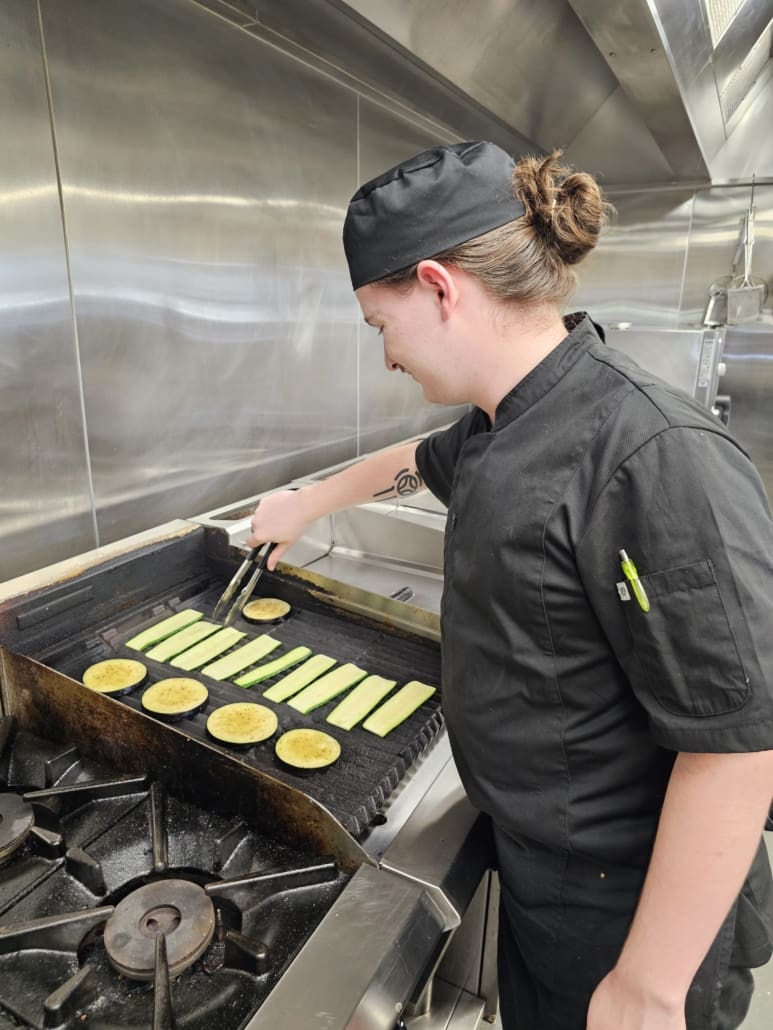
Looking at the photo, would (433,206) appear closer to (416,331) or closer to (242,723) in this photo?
(416,331)

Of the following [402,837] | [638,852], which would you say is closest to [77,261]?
[402,837]

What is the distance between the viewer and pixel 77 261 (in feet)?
3.77

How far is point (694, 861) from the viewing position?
22.7 inches

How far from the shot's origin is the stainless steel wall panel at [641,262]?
121 inches

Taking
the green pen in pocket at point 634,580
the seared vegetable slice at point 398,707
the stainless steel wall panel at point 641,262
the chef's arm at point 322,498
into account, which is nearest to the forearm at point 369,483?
the chef's arm at point 322,498

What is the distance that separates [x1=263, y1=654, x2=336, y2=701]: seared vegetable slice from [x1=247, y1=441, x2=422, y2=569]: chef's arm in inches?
8.7

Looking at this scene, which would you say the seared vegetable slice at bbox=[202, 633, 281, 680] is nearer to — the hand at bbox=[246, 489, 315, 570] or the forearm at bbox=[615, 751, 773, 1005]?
the hand at bbox=[246, 489, 315, 570]

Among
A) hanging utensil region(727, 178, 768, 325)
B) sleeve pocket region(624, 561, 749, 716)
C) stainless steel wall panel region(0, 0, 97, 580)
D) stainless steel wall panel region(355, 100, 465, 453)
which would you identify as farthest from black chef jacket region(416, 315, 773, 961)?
hanging utensil region(727, 178, 768, 325)

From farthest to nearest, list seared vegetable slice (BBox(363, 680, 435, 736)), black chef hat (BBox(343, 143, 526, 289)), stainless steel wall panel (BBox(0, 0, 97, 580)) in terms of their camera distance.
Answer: stainless steel wall panel (BBox(0, 0, 97, 580)), seared vegetable slice (BBox(363, 680, 435, 736)), black chef hat (BBox(343, 143, 526, 289))

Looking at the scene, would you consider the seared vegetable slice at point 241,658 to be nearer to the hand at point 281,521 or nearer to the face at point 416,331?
the hand at point 281,521

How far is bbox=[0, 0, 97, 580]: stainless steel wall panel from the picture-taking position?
3.33ft

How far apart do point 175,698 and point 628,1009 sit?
0.65m

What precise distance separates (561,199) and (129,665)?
33.8 inches

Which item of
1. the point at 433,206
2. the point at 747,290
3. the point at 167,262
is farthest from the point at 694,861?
the point at 747,290
